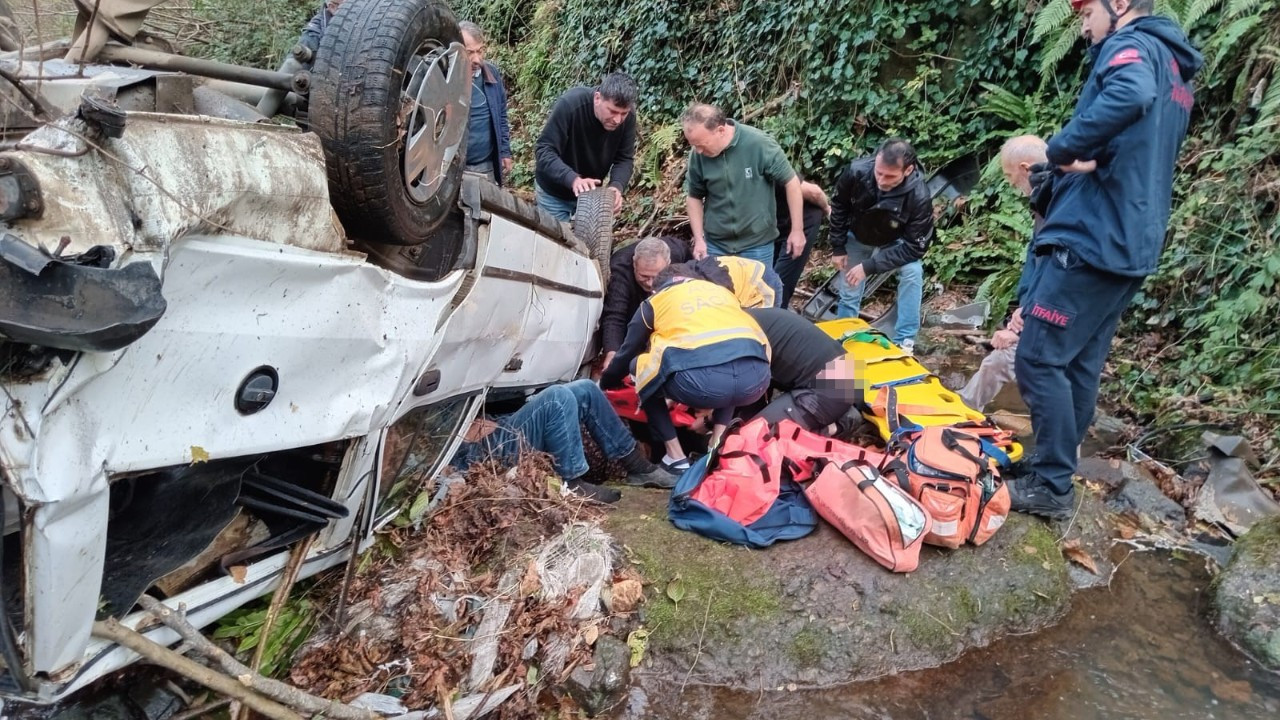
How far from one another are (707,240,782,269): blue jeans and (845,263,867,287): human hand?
0.52m

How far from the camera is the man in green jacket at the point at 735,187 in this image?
Result: 492 centimetres

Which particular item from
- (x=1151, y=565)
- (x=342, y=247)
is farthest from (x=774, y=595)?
(x=342, y=247)

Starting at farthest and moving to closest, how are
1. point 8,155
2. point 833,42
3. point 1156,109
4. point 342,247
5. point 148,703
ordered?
point 833,42
point 1156,109
point 148,703
point 342,247
point 8,155

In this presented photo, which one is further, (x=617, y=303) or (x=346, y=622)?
(x=617, y=303)

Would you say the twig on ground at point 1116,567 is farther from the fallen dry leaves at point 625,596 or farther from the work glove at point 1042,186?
the fallen dry leaves at point 625,596

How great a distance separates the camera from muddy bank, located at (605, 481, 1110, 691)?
2.88m

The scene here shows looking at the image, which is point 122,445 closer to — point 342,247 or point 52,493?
point 52,493

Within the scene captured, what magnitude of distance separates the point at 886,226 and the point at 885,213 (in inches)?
4.1

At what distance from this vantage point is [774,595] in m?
3.04

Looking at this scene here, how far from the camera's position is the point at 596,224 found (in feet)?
15.4

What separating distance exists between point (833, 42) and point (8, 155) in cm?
689

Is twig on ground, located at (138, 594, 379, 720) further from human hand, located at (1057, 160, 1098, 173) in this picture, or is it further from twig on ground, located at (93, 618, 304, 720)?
human hand, located at (1057, 160, 1098, 173)

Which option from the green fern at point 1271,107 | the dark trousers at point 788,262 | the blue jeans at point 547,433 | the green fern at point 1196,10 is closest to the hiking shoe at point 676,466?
the blue jeans at point 547,433

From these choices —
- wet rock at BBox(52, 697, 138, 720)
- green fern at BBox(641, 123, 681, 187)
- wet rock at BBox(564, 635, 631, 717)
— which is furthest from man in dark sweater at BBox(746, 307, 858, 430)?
green fern at BBox(641, 123, 681, 187)
